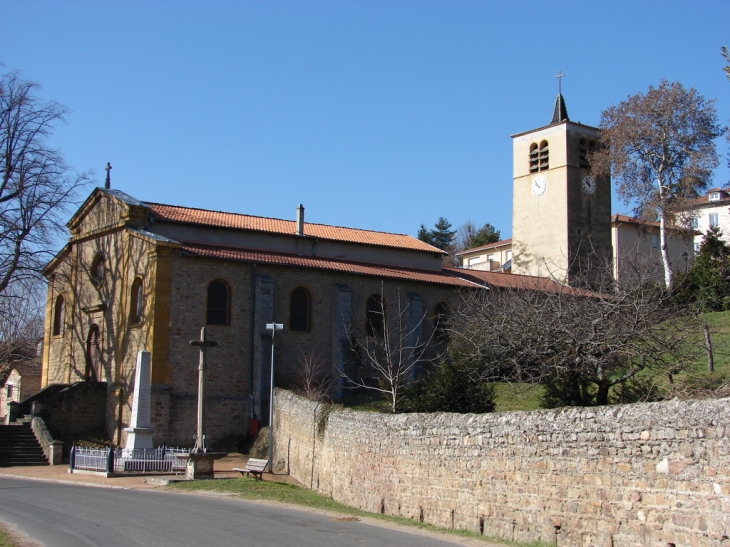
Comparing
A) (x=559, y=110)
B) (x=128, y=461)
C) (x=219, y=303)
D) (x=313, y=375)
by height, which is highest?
(x=559, y=110)

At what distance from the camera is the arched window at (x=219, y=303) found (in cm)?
3244

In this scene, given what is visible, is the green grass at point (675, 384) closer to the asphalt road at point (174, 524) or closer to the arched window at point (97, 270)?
the asphalt road at point (174, 524)

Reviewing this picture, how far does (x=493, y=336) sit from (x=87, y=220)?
22786 mm

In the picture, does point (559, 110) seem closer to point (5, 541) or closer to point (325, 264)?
point (325, 264)

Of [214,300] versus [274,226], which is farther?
[274,226]

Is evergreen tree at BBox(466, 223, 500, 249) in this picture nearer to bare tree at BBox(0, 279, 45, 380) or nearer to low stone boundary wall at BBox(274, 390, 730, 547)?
bare tree at BBox(0, 279, 45, 380)

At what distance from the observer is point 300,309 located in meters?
34.7

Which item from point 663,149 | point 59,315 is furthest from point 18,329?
point 663,149

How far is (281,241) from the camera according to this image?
3662cm

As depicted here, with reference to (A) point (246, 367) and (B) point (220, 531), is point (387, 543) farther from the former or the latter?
(A) point (246, 367)

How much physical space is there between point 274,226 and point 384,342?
7603 millimetres

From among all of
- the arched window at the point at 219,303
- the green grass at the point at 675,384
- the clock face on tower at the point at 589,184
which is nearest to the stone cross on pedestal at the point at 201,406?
the green grass at the point at 675,384

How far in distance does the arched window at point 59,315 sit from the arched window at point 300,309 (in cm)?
1203

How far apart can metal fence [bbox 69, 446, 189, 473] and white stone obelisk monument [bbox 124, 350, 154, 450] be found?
762 mm
